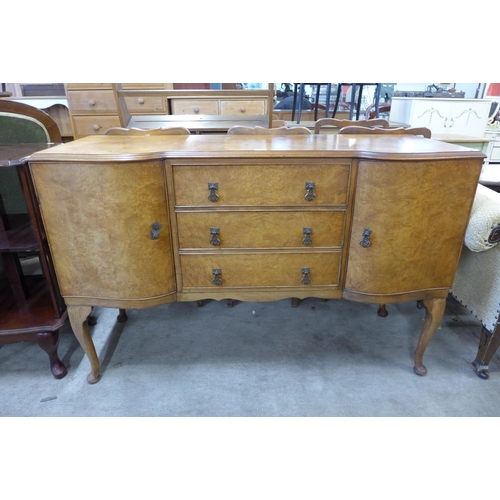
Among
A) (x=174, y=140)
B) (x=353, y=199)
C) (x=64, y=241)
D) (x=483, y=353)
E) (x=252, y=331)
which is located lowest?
(x=252, y=331)

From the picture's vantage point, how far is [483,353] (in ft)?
5.15

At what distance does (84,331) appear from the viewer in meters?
1.46

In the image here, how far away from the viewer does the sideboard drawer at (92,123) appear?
2.94 meters

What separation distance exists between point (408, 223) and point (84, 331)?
1.35m

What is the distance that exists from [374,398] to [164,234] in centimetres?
110

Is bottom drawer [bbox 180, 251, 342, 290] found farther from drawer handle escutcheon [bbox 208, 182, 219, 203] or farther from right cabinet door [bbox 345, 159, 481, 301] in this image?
drawer handle escutcheon [bbox 208, 182, 219, 203]

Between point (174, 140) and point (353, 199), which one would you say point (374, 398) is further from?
point (174, 140)

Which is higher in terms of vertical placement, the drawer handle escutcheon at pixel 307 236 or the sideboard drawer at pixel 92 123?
the sideboard drawer at pixel 92 123

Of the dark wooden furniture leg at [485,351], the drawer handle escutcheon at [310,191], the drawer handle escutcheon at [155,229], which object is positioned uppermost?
the drawer handle escutcheon at [310,191]

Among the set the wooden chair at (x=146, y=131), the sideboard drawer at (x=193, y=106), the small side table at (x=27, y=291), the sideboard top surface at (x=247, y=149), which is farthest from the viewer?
the sideboard drawer at (x=193, y=106)

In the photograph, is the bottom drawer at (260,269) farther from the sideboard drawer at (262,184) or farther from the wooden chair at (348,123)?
the wooden chair at (348,123)

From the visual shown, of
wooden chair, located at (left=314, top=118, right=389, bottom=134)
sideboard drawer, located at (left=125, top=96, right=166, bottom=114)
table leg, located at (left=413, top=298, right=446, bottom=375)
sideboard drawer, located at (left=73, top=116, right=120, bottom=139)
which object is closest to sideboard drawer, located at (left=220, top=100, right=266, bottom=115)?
sideboard drawer, located at (left=125, top=96, right=166, bottom=114)

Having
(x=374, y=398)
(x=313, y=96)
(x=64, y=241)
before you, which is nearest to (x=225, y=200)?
(x=64, y=241)

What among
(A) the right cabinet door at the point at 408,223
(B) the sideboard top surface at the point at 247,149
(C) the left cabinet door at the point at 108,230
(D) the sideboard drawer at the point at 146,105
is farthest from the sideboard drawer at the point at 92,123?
(A) the right cabinet door at the point at 408,223
